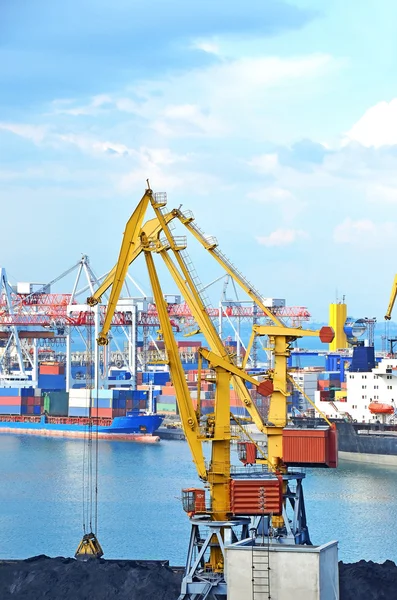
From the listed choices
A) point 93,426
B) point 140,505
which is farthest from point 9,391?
point 140,505

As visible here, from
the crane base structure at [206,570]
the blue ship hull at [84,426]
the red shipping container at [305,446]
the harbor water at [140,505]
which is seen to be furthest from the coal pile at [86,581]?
the blue ship hull at [84,426]

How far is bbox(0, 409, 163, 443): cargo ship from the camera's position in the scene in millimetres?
71125

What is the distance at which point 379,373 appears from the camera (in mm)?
64250

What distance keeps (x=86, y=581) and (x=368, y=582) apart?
544cm

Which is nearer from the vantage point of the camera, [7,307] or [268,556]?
[268,556]

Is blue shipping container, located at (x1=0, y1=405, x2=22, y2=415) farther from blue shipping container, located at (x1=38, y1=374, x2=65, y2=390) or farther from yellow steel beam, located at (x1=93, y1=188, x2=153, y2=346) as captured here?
yellow steel beam, located at (x1=93, y1=188, x2=153, y2=346)

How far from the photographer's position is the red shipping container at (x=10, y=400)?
78631 millimetres

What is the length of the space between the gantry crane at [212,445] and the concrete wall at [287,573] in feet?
22.0

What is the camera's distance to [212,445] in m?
24.8

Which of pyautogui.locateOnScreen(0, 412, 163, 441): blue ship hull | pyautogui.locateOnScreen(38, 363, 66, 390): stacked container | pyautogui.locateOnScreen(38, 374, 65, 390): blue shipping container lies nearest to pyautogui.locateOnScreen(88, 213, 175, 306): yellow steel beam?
pyautogui.locateOnScreen(0, 412, 163, 441): blue ship hull

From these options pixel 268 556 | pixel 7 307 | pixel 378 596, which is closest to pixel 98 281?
pixel 7 307

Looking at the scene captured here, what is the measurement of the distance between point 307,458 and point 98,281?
55611mm

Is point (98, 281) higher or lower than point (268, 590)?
higher

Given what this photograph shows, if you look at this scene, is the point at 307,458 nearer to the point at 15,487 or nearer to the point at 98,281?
the point at 15,487
